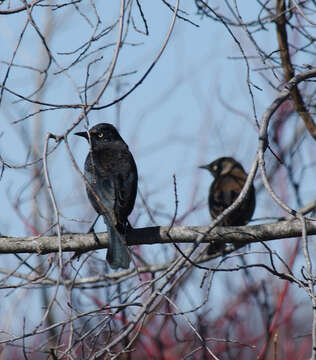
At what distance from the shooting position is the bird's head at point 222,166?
8961mm

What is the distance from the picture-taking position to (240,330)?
8.02 meters

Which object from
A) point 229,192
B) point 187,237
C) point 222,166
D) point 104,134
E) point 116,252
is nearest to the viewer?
point 187,237

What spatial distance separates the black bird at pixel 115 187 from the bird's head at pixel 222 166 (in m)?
2.46

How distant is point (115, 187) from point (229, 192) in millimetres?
2580

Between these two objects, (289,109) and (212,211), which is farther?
(212,211)

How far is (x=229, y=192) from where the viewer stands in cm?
821

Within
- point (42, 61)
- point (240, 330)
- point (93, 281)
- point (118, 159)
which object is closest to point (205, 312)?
point (93, 281)

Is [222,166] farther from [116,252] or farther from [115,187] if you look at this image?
[116,252]

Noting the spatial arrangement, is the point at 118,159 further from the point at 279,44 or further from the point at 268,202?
the point at 268,202

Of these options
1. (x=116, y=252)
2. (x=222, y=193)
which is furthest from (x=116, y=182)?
(x=222, y=193)

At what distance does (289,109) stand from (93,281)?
2.68 m

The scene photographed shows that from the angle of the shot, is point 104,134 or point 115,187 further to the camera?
point 104,134

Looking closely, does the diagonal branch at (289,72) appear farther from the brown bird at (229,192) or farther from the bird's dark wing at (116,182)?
the brown bird at (229,192)

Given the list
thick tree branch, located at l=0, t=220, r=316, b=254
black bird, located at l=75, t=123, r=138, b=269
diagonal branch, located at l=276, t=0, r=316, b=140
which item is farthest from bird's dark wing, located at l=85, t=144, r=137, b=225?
diagonal branch, located at l=276, t=0, r=316, b=140
